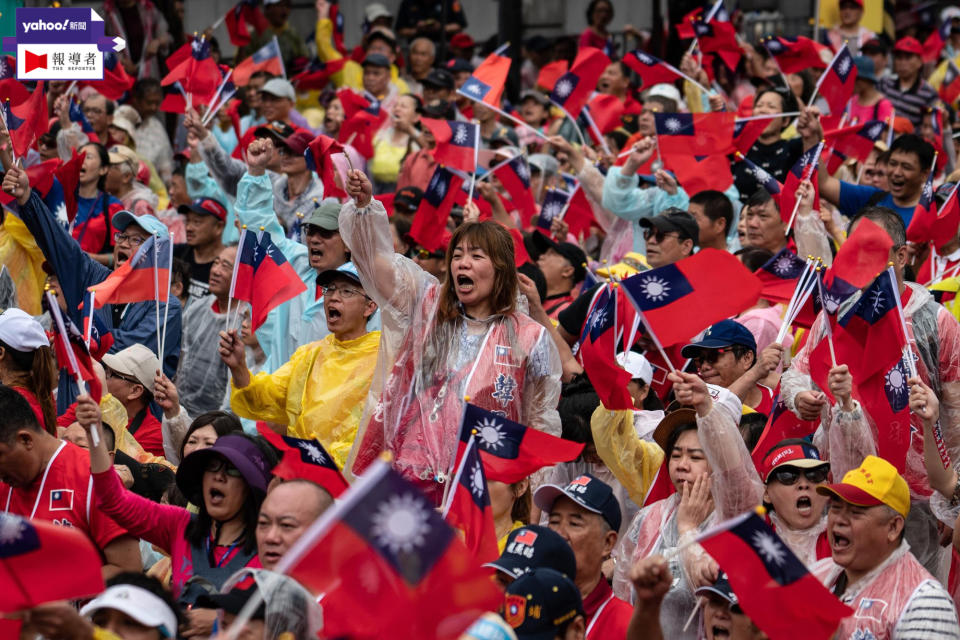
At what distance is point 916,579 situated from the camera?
5477 mm

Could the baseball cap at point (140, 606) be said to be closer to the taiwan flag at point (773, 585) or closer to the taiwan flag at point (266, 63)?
the taiwan flag at point (773, 585)

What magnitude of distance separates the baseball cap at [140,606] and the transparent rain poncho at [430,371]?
5.98ft

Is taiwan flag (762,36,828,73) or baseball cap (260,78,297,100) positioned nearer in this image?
taiwan flag (762,36,828,73)

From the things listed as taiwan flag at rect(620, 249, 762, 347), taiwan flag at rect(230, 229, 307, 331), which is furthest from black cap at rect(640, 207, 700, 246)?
taiwan flag at rect(620, 249, 762, 347)

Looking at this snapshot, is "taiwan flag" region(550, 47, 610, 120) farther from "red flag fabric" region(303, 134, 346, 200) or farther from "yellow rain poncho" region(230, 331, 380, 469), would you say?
"yellow rain poncho" region(230, 331, 380, 469)

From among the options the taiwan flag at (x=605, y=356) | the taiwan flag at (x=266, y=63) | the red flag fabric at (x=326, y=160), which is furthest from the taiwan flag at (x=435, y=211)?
the taiwan flag at (x=266, y=63)

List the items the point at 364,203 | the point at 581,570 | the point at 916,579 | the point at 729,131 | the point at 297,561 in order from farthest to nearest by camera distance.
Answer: the point at 729,131
the point at 364,203
the point at 581,570
the point at 916,579
the point at 297,561

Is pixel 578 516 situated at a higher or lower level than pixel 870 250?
lower

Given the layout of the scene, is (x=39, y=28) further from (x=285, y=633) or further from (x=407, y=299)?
(x=285, y=633)

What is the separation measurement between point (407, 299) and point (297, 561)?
2642mm

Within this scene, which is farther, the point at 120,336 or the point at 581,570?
the point at 120,336

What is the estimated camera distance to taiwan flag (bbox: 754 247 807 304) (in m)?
8.17

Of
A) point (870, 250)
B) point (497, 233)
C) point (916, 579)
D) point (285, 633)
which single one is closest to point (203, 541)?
point (285, 633)

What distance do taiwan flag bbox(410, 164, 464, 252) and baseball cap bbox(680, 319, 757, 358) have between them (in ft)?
8.50
